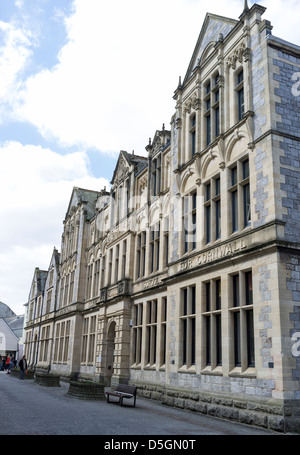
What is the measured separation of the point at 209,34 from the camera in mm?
21328

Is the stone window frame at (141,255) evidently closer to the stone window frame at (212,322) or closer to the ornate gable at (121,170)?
the ornate gable at (121,170)

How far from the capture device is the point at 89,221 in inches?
1630

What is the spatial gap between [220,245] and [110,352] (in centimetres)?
1604

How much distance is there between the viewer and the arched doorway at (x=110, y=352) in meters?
30.0

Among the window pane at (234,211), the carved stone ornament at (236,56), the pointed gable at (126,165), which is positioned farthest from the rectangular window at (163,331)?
the carved stone ornament at (236,56)

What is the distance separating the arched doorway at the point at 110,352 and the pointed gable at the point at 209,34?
1699 centimetres

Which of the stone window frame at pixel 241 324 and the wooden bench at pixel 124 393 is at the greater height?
the stone window frame at pixel 241 324

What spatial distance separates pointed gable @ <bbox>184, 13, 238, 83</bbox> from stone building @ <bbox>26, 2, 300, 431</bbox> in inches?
2.8

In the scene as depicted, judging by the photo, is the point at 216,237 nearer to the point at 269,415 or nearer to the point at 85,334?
the point at 269,415

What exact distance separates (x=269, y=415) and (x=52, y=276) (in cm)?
4290

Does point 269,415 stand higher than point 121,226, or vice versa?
point 121,226

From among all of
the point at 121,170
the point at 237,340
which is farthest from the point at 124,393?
the point at 121,170

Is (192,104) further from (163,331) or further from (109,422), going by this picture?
(109,422)
